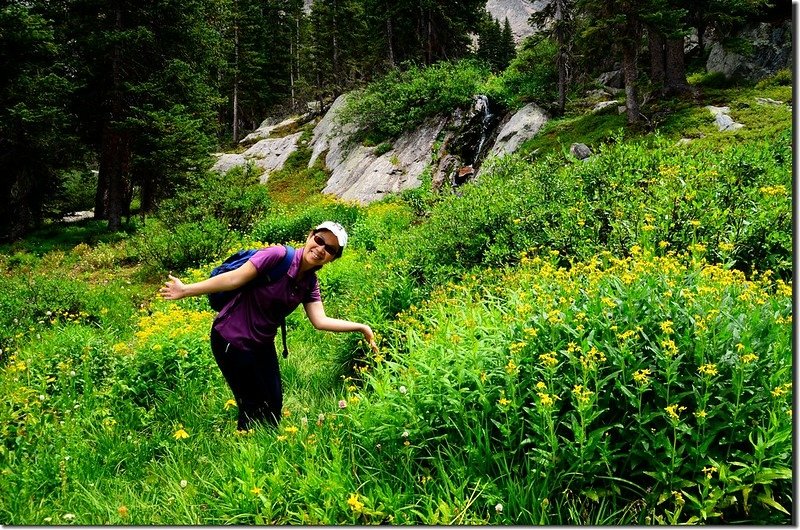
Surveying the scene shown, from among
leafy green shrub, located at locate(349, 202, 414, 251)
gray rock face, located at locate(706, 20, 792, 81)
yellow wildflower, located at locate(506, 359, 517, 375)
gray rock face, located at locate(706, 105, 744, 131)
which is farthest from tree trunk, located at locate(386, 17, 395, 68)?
yellow wildflower, located at locate(506, 359, 517, 375)

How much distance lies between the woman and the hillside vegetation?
0.34 m

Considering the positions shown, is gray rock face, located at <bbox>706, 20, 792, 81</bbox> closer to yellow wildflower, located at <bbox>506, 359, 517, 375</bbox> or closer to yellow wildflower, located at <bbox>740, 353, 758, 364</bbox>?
yellow wildflower, located at <bbox>740, 353, 758, 364</bbox>

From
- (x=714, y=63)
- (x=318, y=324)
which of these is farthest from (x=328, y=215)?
(x=714, y=63)

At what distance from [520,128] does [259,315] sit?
1910 centimetres

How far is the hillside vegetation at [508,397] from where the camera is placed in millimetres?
2328

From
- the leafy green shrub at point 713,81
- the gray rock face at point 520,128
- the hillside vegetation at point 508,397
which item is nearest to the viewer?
the hillside vegetation at point 508,397

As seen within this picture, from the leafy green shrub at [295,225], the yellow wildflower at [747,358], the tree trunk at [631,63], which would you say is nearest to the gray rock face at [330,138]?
the leafy green shrub at [295,225]

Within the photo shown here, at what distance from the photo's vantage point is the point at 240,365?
3.63 m

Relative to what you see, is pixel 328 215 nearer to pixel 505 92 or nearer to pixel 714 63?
pixel 505 92

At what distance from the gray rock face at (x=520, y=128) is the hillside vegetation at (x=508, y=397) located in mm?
13188

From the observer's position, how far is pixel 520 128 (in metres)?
20.6

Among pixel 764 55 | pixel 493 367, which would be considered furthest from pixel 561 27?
pixel 493 367

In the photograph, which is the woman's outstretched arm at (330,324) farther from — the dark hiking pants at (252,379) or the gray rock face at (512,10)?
the gray rock face at (512,10)

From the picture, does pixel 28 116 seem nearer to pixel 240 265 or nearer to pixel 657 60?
pixel 240 265
